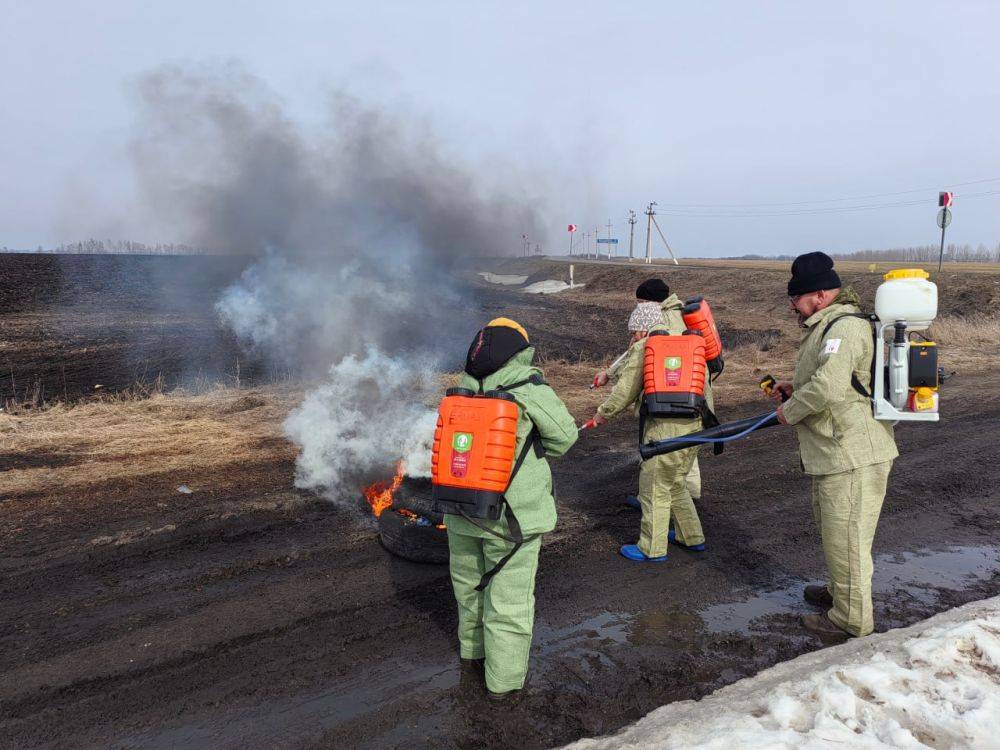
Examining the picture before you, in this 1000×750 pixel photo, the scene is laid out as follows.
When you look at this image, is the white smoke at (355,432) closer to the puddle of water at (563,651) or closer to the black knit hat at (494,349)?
the puddle of water at (563,651)

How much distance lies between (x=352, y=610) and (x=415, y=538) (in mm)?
719

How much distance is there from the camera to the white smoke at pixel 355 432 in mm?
6023

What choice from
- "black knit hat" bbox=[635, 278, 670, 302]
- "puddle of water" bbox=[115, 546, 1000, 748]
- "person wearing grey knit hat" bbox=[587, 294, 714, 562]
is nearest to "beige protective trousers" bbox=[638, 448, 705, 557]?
"person wearing grey knit hat" bbox=[587, 294, 714, 562]

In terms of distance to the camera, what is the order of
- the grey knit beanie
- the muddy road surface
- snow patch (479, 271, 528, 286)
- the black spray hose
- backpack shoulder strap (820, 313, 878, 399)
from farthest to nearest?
snow patch (479, 271, 528, 286), the grey knit beanie, the black spray hose, backpack shoulder strap (820, 313, 878, 399), the muddy road surface

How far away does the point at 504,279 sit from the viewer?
48031 millimetres

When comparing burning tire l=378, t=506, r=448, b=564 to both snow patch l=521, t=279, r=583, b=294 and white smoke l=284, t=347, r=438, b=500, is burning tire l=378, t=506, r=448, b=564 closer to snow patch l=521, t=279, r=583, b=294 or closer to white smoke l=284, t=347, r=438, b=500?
white smoke l=284, t=347, r=438, b=500

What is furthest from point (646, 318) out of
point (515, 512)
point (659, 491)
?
point (515, 512)

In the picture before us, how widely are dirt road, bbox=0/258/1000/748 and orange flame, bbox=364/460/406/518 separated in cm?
19

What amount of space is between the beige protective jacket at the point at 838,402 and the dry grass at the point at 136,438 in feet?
18.1

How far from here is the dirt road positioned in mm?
3111

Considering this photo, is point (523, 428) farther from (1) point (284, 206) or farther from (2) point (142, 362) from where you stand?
(1) point (284, 206)

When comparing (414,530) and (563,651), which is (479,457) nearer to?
(563,651)

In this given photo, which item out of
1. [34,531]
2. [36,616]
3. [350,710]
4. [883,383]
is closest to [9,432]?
[34,531]

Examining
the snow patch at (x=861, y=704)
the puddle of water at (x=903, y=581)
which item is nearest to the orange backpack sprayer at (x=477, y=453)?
the snow patch at (x=861, y=704)
